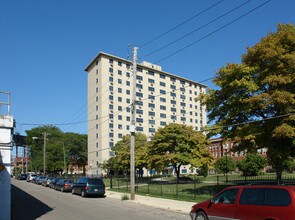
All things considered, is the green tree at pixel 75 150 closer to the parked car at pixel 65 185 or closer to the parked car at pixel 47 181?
the parked car at pixel 47 181

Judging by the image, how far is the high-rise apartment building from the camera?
93.8 m

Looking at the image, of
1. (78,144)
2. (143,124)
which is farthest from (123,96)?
(78,144)

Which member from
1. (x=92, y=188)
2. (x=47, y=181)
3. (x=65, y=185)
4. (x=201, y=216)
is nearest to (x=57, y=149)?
(x=47, y=181)

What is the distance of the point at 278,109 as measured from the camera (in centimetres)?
2206

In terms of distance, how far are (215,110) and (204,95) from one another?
4.80 feet

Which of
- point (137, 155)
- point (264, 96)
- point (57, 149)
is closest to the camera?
point (264, 96)

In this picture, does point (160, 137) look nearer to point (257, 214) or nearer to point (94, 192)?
point (94, 192)

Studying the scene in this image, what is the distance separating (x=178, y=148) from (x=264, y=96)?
828 inches

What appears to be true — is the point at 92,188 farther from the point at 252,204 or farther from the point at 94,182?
the point at 252,204

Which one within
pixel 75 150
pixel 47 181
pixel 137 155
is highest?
pixel 75 150

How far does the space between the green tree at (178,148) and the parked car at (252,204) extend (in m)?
28.1

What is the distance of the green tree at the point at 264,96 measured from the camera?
2045 centimetres

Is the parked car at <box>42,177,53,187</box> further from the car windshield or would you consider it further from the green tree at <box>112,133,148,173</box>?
the car windshield

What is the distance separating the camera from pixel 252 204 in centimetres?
1054
